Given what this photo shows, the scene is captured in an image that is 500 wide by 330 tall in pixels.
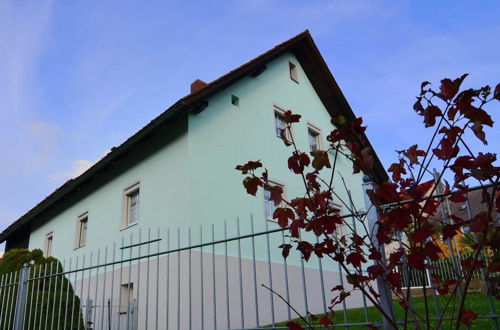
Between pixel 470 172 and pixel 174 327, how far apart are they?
27.1 feet

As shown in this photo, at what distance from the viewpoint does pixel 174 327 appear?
29.5 ft

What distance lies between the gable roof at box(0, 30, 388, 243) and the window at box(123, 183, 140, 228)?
0.98 metres

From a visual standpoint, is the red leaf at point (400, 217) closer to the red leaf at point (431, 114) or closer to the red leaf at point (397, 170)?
the red leaf at point (397, 170)

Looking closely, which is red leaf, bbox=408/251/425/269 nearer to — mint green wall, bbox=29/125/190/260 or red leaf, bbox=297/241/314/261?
red leaf, bbox=297/241/314/261

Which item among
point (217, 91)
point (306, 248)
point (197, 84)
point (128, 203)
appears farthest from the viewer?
point (128, 203)

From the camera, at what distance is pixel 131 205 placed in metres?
12.1

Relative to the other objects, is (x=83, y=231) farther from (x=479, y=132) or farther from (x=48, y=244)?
(x=479, y=132)

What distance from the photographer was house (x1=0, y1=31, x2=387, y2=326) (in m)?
10.2

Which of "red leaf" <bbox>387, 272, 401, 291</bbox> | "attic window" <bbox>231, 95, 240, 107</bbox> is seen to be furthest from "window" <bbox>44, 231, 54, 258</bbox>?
"red leaf" <bbox>387, 272, 401, 291</bbox>

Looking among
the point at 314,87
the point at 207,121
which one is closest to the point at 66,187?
the point at 207,121

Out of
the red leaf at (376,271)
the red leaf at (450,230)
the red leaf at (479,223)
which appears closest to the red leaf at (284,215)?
the red leaf at (376,271)

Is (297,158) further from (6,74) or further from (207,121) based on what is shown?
(6,74)

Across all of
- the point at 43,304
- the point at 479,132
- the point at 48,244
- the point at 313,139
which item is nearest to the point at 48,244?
the point at 48,244

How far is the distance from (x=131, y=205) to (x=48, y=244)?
6307 mm
